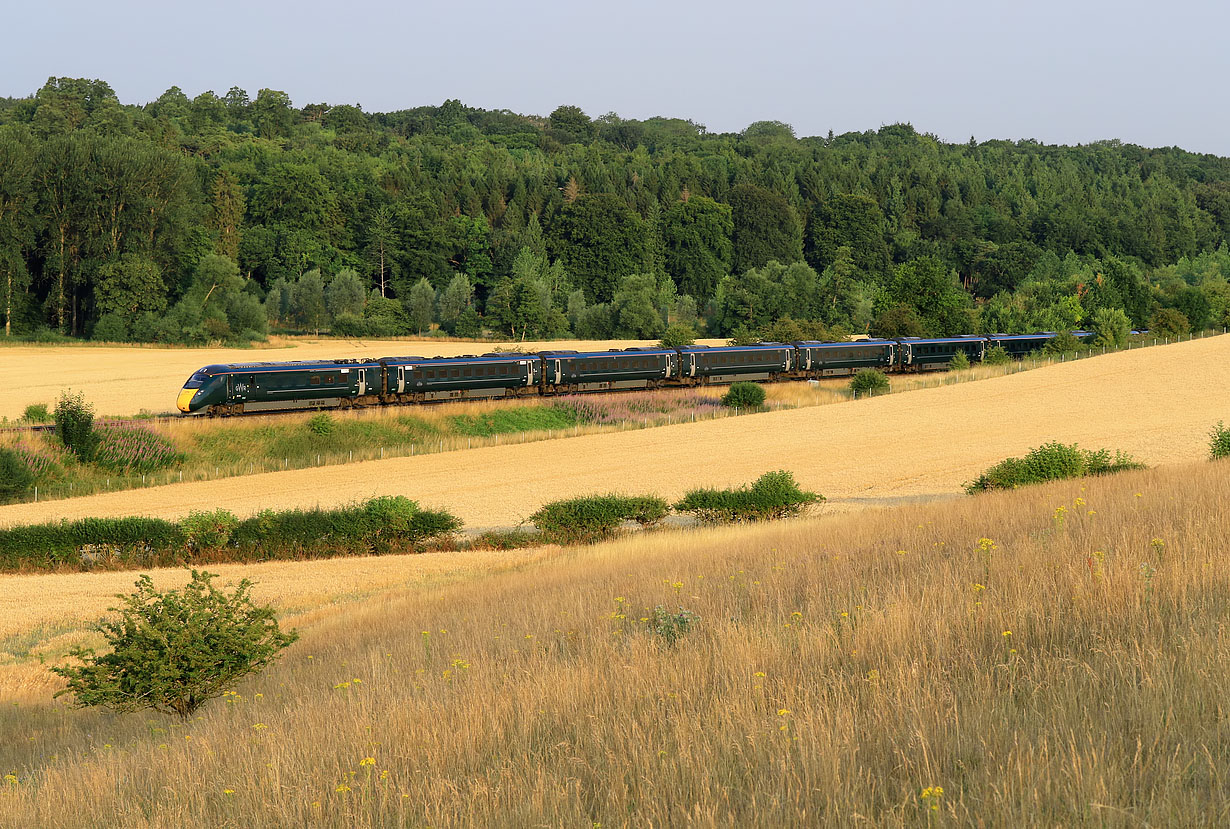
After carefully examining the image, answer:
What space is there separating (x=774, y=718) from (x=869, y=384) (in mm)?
62843

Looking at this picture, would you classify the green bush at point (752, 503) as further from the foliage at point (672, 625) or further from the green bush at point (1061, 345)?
the green bush at point (1061, 345)

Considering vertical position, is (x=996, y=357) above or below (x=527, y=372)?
above

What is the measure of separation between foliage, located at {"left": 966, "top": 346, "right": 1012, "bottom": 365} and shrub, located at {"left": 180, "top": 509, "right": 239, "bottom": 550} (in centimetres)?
6225

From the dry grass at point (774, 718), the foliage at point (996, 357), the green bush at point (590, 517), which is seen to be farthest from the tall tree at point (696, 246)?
the dry grass at point (774, 718)

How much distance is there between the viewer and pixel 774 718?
20.9 ft

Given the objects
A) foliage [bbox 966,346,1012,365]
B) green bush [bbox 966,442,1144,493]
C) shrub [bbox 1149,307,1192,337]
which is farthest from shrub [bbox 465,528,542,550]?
shrub [bbox 1149,307,1192,337]

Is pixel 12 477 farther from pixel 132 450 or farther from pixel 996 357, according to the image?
pixel 996 357

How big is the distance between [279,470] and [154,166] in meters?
76.0

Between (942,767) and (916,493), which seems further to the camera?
(916,493)

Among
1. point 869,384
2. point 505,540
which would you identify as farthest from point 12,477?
point 869,384

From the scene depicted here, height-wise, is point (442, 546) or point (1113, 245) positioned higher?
point (1113, 245)

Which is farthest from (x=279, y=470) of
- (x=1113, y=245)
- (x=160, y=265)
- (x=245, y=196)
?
(x=1113, y=245)

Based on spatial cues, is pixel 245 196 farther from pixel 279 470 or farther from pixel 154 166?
pixel 279 470

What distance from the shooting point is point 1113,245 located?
186 metres
